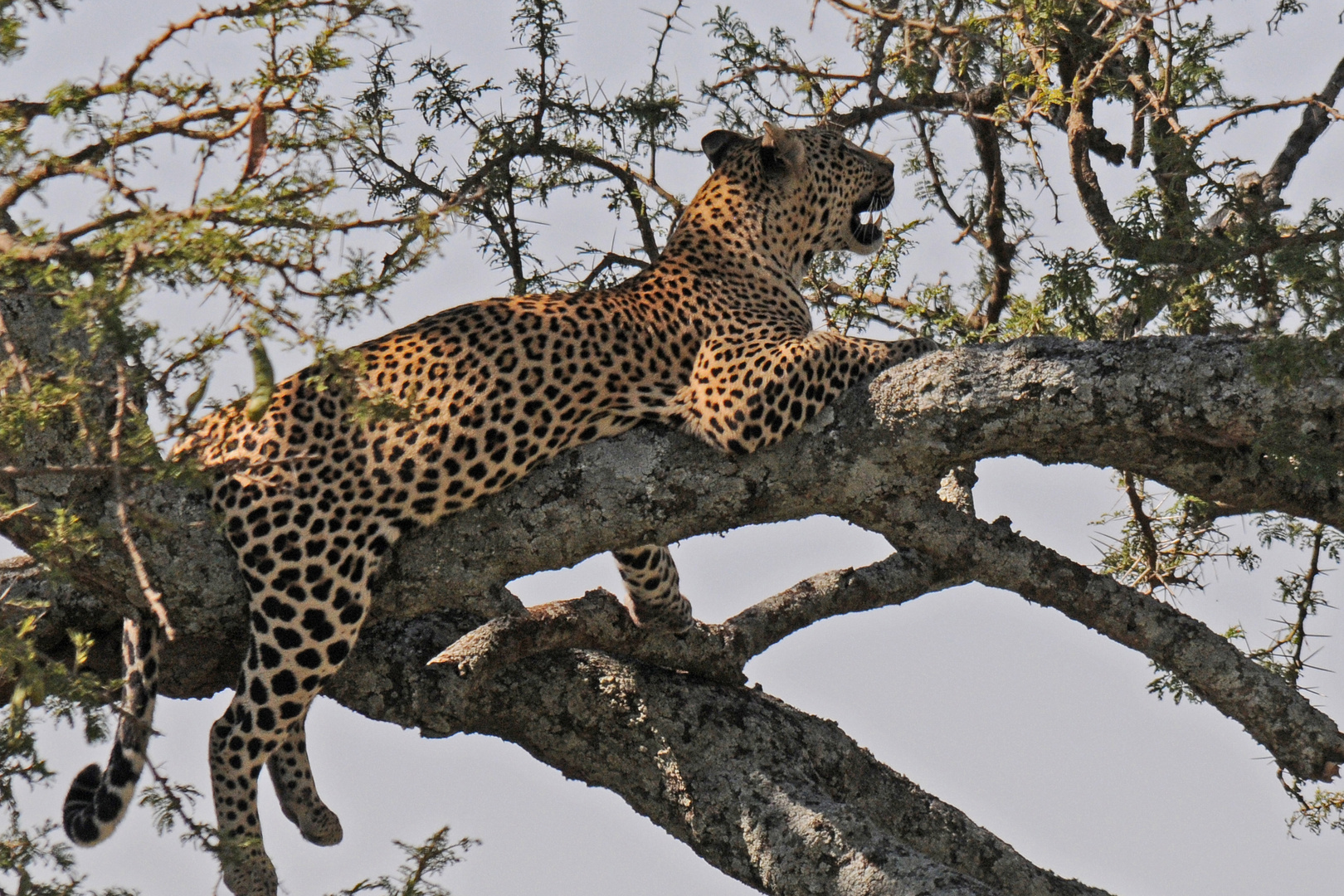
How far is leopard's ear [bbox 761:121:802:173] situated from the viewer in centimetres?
751

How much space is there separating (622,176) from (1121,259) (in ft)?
11.3

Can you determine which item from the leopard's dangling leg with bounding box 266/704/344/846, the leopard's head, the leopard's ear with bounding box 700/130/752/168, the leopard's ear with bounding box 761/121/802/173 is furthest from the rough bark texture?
the leopard's ear with bounding box 700/130/752/168

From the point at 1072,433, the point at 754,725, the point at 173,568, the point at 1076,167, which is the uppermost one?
the point at 1076,167

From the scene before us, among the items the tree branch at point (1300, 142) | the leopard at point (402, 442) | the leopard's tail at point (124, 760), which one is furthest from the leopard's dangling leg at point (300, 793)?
the tree branch at point (1300, 142)

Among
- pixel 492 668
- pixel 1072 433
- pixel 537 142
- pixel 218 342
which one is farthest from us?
pixel 537 142

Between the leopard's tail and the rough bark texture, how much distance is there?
0.43 feet

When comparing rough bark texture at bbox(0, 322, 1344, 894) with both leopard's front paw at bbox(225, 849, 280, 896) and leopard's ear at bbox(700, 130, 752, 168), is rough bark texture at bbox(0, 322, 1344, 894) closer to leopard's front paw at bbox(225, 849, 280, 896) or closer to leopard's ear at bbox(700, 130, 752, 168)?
leopard's front paw at bbox(225, 849, 280, 896)

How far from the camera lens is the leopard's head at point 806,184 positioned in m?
7.52

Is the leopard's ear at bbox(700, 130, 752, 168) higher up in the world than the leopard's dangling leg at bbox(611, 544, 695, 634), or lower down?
higher up

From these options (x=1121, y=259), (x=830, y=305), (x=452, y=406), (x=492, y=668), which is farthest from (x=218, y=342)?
(x=830, y=305)

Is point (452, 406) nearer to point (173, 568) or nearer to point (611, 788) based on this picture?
point (173, 568)

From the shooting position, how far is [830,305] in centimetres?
848

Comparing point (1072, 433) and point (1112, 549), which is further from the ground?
point (1112, 549)

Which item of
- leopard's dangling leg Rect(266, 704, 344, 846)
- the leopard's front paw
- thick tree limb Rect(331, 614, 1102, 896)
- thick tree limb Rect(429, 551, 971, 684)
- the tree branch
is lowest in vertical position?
the leopard's front paw
